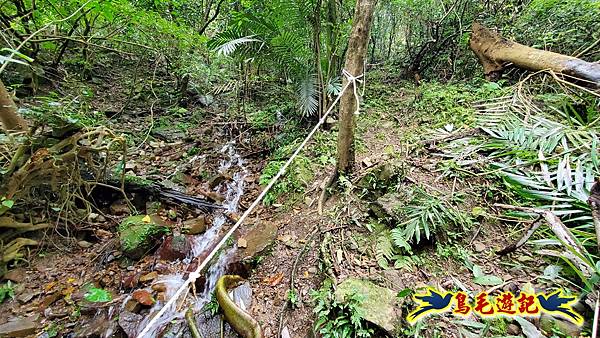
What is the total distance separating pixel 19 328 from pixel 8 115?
223 cm

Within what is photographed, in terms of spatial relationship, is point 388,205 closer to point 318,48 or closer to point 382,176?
point 382,176

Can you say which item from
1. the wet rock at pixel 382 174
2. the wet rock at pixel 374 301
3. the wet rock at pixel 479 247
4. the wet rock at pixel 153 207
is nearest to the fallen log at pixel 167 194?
the wet rock at pixel 153 207

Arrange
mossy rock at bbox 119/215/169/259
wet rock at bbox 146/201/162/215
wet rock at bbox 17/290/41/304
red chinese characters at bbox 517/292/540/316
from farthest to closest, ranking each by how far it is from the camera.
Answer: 1. wet rock at bbox 146/201/162/215
2. mossy rock at bbox 119/215/169/259
3. wet rock at bbox 17/290/41/304
4. red chinese characters at bbox 517/292/540/316

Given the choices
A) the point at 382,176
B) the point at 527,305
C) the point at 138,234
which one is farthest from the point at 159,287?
the point at 527,305

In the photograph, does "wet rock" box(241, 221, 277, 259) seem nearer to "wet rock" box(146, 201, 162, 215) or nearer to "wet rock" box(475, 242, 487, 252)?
"wet rock" box(146, 201, 162, 215)

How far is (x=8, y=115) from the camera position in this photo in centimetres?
311

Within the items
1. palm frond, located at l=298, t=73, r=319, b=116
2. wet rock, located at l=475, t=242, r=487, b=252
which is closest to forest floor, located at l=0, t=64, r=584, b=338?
wet rock, located at l=475, t=242, r=487, b=252

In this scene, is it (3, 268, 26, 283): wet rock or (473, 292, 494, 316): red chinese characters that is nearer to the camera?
(473, 292, 494, 316): red chinese characters

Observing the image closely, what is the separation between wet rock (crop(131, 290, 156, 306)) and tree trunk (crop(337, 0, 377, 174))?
240cm

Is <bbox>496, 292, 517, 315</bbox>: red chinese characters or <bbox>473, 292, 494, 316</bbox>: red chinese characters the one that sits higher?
<bbox>496, 292, 517, 315</bbox>: red chinese characters

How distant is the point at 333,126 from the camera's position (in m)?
5.02

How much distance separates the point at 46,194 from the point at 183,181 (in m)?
1.70

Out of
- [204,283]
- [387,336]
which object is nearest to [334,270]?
[387,336]

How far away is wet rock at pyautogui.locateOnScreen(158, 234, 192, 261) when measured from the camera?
336 centimetres
